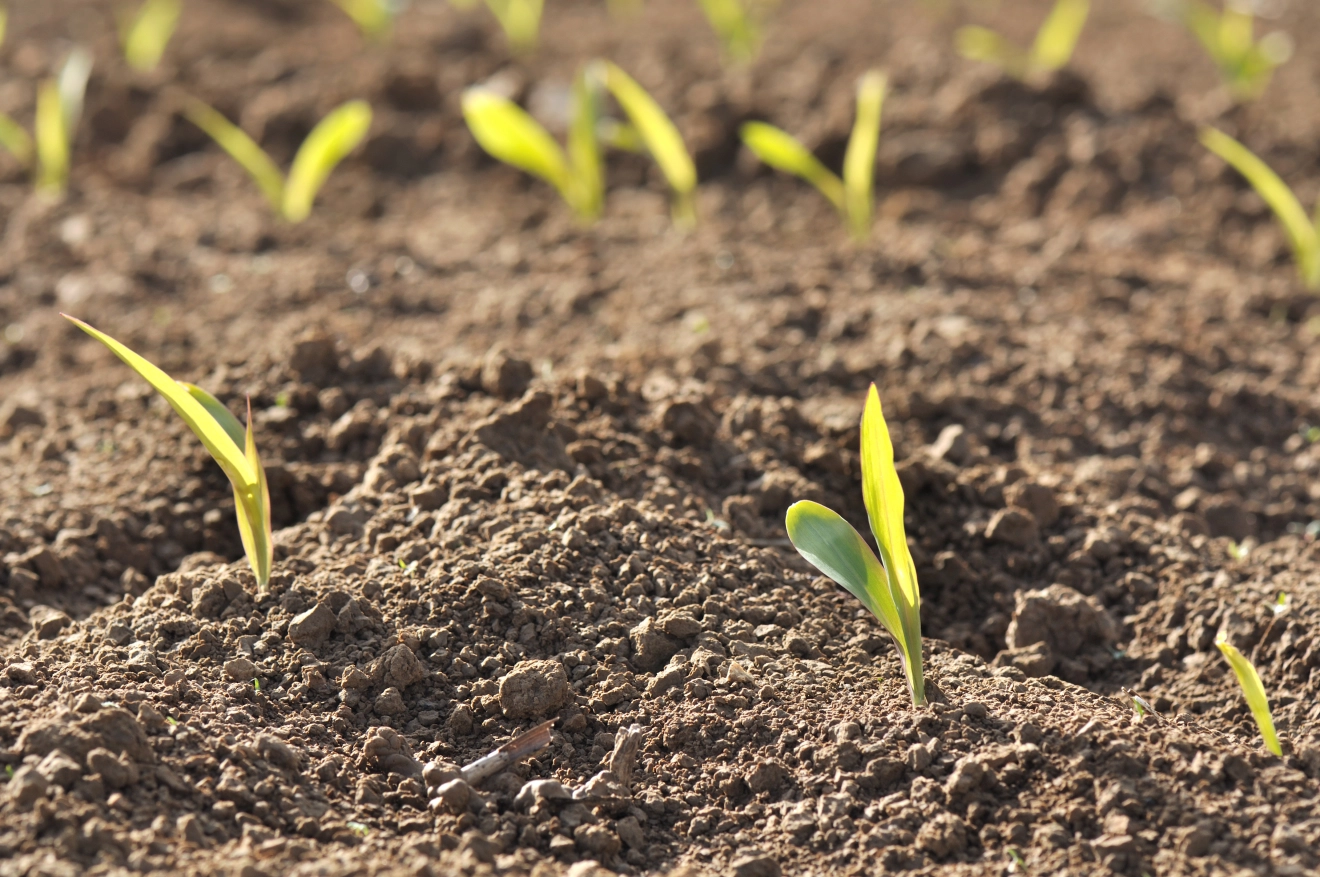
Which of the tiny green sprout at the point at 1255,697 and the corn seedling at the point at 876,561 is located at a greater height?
the corn seedling at the point at 876,561

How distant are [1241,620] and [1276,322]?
4.26ft

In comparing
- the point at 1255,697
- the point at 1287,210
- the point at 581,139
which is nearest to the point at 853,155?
the point at 581,139

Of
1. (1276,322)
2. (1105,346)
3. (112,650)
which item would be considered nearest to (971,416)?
→ (1105,346)

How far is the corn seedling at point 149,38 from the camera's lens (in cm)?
399

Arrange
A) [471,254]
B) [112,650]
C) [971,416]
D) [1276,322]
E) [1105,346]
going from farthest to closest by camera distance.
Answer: [471,254] < [1276,322] < [1105,346] < [971,416] < [112,650]

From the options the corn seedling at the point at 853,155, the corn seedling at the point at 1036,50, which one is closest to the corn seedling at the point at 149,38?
the corn seedling at the point at 853,155

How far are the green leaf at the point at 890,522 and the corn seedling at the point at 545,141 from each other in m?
1.55

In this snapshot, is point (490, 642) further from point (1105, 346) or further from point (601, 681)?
point (1105, 346)

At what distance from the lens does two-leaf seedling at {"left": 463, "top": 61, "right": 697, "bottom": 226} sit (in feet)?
8.99

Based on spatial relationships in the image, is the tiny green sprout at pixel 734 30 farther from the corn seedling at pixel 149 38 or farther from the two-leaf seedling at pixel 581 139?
the corn seedling at pixel 149 38

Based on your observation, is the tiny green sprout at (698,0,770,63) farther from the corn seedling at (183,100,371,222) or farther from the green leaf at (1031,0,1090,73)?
the corn seedling at (183,100,371,222)

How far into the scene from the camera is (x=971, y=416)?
7.57 feet

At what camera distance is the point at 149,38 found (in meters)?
4.00

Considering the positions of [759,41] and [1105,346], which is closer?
[1105,346]
